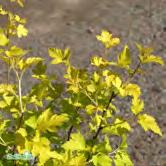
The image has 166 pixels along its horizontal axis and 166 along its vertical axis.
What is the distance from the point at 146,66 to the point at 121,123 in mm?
3092

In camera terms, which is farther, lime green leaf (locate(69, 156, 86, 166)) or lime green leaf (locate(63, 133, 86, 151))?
lime green leaf (locate(63, 133, 86, 151))

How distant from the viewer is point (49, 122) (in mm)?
1506

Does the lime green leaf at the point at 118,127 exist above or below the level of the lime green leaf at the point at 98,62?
below

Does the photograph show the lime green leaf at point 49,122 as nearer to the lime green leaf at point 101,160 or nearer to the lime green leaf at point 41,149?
the lime green leaf at point 41,149

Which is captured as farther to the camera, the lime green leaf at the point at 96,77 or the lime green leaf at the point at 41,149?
the lime green leaf at the point at 96,77

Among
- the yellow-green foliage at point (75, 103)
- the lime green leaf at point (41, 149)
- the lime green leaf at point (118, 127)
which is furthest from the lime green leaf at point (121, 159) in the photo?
the lime green leaf at point (41, 149)

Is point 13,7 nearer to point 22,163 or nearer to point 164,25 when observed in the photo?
point 164,25

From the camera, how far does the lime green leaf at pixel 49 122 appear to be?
1496mm

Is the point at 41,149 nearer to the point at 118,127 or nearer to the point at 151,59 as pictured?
the point at 118,127

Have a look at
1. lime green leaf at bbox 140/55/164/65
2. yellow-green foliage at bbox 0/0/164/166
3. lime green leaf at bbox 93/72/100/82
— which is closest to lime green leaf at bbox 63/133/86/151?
yellow-green foliage at bbox 0/0/164/166

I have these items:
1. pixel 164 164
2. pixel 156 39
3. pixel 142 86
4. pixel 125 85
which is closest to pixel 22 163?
pixel 125 85

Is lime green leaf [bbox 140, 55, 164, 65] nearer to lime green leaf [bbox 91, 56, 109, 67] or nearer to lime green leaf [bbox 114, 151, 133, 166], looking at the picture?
lime green leaf [bbox 91, 56, 109, 67]

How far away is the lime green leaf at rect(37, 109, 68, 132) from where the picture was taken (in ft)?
4.91

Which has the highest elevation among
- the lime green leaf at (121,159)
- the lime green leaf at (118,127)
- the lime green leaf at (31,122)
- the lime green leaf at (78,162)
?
the lime green leaf at (31,122)
